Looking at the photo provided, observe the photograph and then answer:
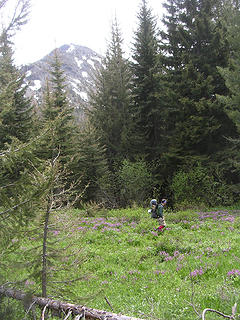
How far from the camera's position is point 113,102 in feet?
82.0

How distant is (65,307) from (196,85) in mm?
18982

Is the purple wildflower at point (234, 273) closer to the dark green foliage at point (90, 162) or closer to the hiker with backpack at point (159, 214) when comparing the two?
the hiker with backpack at point (159, 214)

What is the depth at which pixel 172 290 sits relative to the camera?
19.2 ft

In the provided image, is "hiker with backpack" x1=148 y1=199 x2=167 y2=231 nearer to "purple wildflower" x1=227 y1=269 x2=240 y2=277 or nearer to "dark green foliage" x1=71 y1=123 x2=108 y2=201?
"purple wildflower" x1=227 y1=269 x2=240 y2=277

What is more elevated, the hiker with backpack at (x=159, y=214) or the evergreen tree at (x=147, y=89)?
the evergreen tree at (x=147, y=89)

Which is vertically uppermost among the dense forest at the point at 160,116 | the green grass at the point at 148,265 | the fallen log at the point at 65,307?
the dense forest at the point at 160,116

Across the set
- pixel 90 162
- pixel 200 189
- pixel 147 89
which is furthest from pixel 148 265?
pixel 147 89

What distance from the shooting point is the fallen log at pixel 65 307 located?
8.98 ft

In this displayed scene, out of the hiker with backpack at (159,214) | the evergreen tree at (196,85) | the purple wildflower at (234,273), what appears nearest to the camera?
the purple wildflower at (234,273)

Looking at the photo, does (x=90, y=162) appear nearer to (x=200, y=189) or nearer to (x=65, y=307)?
(x=200, y=189)

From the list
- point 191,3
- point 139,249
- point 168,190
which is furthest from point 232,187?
point 191,3

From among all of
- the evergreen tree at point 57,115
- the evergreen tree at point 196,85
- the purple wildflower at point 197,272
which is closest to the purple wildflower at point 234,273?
the purple wildflower at point 197,272

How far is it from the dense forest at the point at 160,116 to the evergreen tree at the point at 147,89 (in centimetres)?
10

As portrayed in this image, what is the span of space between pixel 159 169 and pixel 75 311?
783 inches
